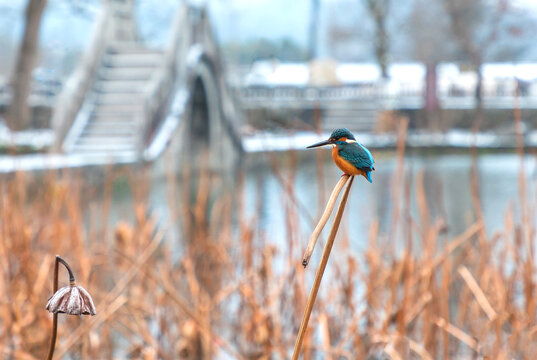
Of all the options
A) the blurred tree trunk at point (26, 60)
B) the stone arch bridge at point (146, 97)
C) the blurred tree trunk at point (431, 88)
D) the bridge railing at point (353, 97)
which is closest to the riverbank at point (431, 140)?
the blurred tree trunk at point (431, 88)

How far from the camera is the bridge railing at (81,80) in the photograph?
12.8 meters

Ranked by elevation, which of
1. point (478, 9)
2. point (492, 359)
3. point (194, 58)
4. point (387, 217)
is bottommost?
point (387, 217)

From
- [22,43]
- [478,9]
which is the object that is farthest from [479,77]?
[22,43]

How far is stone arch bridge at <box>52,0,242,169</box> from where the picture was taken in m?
12.9

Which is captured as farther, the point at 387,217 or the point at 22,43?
the point at 22,43

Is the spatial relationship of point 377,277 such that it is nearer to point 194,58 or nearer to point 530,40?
point 194,58

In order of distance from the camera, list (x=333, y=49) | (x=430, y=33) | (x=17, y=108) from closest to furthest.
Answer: (x=17, y=108) → (x=430, y=33) → (x=333, y=49)

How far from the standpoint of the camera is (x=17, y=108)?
13625 mm

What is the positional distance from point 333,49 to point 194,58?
25539 millimetres

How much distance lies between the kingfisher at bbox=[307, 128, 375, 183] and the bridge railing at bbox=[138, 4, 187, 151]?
11924 millimetres

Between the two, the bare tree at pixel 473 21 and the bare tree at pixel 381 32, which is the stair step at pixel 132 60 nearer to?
the bare tree at pixel 381 32

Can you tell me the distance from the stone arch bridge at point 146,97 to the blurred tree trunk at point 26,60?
0.68 metres

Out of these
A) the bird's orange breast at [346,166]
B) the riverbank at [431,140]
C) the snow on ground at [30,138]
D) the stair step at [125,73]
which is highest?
the stair step at [125,73]

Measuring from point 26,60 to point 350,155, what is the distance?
46.0 feet
